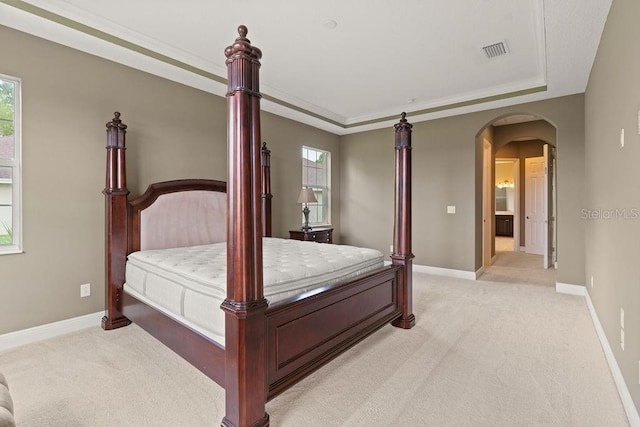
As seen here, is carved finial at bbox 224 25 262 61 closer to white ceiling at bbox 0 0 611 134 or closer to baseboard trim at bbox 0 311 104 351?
white ceiling at bbox 0 0 611 134

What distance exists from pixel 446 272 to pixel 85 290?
190 inches

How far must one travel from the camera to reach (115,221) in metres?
2.99

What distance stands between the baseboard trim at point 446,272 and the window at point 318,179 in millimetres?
1938

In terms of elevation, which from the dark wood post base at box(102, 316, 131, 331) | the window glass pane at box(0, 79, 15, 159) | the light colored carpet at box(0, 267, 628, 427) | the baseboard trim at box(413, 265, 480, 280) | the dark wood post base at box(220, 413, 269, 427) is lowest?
the light colored carpet at box(0, 267, 628, 427)

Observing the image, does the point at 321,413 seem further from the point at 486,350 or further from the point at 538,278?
the point at 538,278

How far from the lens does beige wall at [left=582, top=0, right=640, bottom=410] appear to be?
1.70 meters

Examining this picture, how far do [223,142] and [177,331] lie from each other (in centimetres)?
272

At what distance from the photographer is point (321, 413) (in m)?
1.78

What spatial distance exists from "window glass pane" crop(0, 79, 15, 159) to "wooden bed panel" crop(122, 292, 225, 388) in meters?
1.58

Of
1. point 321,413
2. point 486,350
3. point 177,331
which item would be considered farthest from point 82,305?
point 486,350

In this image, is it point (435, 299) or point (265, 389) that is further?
point (435, 299)

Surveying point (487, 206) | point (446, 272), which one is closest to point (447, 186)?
point (487, 206)

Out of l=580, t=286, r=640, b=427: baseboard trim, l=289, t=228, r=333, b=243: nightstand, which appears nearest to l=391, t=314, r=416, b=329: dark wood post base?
l=580, t=286, r=640, b=427: baseboard trim

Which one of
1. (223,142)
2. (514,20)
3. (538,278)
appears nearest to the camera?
(514,20)
